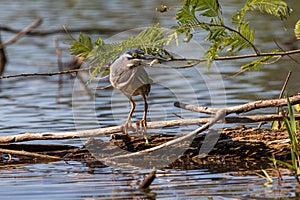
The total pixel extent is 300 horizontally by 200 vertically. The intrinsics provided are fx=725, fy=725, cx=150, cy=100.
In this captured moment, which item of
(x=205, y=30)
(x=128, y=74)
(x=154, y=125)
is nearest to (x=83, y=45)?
(x=128, y=74)

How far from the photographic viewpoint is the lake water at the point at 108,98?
599 cm

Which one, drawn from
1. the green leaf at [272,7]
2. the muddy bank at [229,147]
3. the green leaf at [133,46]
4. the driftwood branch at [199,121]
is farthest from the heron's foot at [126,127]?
the green leaf at [272,7]

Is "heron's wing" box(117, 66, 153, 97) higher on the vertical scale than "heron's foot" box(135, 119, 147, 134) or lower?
higher

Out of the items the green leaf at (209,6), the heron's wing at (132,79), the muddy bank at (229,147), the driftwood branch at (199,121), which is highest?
the green leaf at (209,6)

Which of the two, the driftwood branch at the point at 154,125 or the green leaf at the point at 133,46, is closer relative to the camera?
the driftwood branch at the point at 154,125

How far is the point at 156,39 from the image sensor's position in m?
6.86

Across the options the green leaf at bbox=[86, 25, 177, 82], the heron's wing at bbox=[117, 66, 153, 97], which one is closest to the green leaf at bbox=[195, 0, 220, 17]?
the green leaf at bbox=[86, 25, 177, 82]

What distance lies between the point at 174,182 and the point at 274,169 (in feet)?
3.15

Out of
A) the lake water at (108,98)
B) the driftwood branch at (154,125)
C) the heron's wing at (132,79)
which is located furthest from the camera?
the driftwood branch at (154,125)

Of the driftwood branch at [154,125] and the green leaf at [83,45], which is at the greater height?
the green leaf at [83,45]

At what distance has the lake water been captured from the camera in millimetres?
5992

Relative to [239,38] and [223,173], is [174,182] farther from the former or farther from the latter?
[239,38]

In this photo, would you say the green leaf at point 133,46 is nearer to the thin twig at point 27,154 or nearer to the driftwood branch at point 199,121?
the driftwood branch at point 199,121

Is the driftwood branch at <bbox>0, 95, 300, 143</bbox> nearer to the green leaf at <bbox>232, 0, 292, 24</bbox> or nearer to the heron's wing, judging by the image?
the heron's wing
